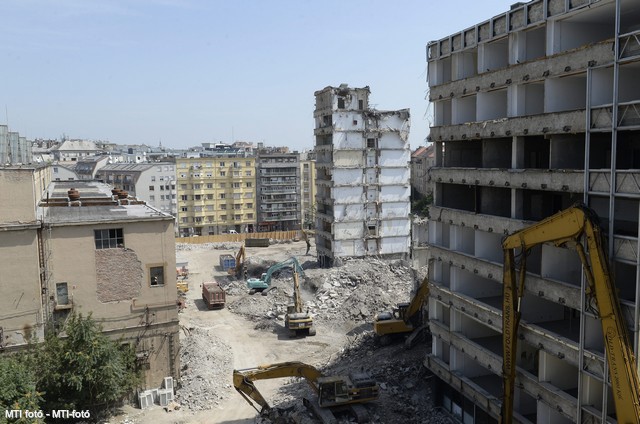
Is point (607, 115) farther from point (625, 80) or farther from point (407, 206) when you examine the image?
point (407, 206)

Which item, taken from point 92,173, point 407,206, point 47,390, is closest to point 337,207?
point 407,206

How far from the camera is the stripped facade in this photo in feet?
178

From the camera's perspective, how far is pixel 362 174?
5491cm

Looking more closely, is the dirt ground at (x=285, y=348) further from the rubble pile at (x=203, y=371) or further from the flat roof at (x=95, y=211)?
the flat roof at (x=95, y=211)

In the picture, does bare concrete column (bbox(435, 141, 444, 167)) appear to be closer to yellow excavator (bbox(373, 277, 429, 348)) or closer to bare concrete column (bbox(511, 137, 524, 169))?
bare concrete column (bbox(511, 137, 524, 169))

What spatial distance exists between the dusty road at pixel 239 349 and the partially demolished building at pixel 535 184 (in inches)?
409

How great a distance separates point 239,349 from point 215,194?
69.2 meters

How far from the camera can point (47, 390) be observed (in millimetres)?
26109

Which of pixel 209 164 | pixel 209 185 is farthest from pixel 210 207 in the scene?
pixel 209 164

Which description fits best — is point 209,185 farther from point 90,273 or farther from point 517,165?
point 517,165

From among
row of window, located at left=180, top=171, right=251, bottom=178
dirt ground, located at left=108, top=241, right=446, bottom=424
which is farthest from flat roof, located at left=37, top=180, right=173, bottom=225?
row of window, located at left=180, top=171, right=251, bottom=178

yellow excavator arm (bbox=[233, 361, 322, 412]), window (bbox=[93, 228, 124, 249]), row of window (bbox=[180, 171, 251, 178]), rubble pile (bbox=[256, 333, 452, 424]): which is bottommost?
rubble pile (bbox=[256, 333, 452, 424])

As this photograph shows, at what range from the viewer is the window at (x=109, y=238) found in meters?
29.9

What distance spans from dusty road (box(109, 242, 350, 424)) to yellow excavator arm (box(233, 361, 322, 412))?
163cm
